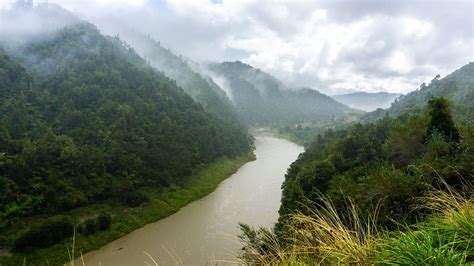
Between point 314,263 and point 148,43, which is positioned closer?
point 314,263

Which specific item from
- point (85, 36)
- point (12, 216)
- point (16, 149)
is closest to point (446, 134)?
point (12, 216)

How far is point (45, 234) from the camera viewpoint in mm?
29484

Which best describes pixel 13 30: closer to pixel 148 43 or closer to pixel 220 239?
pixel 148 43

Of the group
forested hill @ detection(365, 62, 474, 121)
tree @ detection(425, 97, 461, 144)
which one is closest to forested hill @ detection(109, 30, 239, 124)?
forested hill @ detection(365, 62, 474, 121)

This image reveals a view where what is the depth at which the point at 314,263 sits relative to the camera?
3.48 meters

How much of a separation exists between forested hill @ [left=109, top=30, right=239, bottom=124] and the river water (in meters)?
58.5

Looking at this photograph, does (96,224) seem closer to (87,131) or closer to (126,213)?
(126,213)

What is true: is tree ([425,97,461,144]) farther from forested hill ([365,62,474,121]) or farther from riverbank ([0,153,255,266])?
riverbank ([0,153,255,266])

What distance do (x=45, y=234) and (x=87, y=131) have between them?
2475 centimetres

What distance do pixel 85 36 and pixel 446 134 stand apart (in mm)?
95731

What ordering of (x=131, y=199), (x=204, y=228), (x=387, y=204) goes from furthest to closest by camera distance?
(x=131, y=199) → (x=204, y=228) → (x=387, y=204)

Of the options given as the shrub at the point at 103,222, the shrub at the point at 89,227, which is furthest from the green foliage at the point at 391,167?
the shrub at the point at 89,227

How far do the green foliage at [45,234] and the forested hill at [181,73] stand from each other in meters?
75.8

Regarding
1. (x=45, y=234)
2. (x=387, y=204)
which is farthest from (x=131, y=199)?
(x=387, y=204)
